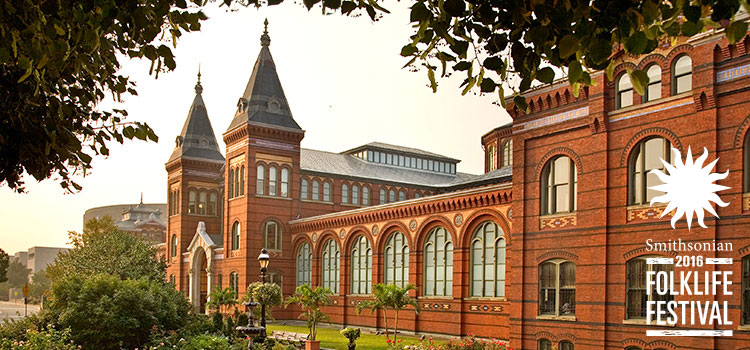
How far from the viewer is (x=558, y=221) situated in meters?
24.8

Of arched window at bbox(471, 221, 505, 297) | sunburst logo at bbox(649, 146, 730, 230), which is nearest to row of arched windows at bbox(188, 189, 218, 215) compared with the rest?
arched window at bbox(471, 221, 505, 297)

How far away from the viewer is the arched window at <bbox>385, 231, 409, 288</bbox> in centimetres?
3816

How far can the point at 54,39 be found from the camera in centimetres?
536

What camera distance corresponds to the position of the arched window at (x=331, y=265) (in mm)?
44219

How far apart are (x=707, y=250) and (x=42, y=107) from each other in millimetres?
18017

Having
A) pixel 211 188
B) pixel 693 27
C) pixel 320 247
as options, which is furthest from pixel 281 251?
pixel 693 27

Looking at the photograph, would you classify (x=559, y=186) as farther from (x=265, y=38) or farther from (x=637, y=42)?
(x=265, y=38)

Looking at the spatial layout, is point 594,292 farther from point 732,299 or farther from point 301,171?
point 301,171

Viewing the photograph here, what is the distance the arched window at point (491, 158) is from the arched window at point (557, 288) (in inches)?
1004

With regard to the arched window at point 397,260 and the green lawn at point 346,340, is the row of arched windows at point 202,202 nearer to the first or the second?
the green lawn at point 346,340

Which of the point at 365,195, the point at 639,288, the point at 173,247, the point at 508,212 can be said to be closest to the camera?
the point at 639,288

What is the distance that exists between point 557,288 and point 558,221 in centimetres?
228

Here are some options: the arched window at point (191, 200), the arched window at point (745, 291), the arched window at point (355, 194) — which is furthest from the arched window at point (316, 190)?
the arched window at point (745, 291)

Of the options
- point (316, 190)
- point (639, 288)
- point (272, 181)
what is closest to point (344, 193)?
point (316, 190)
